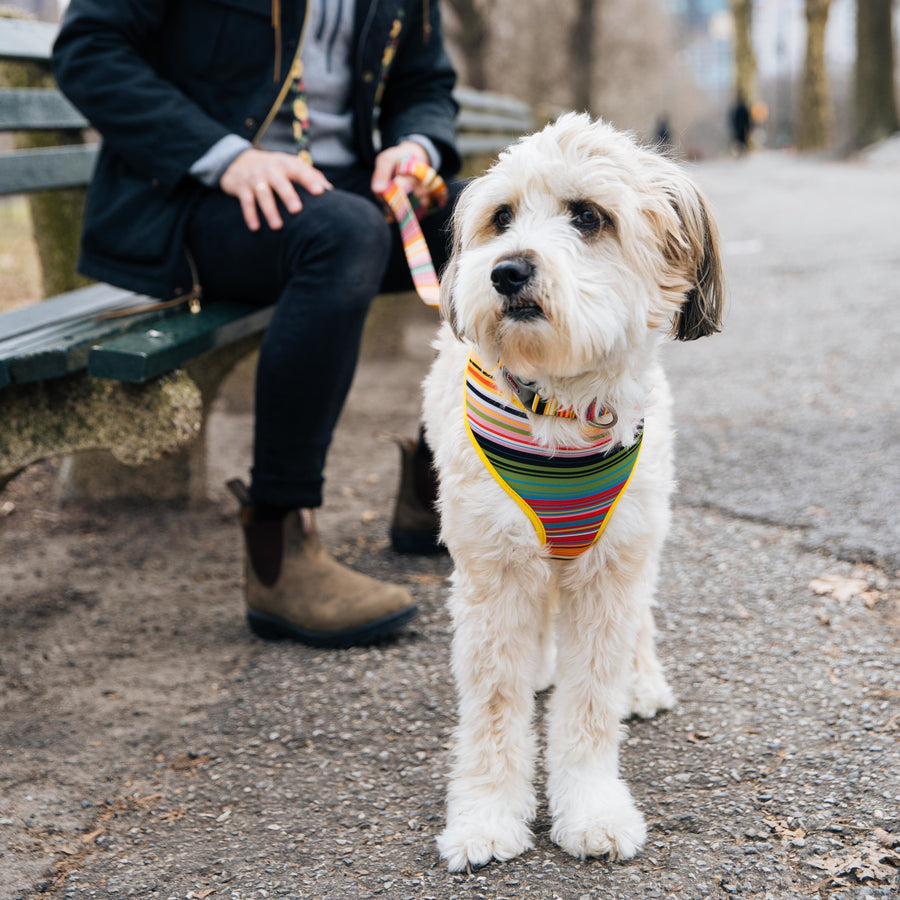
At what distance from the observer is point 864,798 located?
2188 millimetres

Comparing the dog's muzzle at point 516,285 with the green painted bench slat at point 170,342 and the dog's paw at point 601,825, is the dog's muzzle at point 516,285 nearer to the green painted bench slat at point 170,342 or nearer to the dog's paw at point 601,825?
the dog's paw at point 601,825

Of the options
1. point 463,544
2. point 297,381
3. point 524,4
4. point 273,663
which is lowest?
point 273,663

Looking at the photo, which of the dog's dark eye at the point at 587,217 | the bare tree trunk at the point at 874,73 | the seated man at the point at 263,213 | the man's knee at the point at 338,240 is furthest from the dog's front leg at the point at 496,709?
the bare tree trunk at the point at 874,73

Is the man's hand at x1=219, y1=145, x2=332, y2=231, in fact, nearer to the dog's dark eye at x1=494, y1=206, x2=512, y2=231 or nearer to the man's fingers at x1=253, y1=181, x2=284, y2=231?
the man's fingers at x1=253, y1=181, x2=284, y2=231

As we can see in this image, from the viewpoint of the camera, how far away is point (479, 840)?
6.87 ft

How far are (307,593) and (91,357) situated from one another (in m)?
0.96

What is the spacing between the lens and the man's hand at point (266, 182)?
2908 millimetres

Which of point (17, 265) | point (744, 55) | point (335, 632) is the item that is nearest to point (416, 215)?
point (335, 632)

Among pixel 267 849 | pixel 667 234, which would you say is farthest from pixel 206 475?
pixel 667 234

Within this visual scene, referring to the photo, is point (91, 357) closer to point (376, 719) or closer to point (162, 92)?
point (162, 92)

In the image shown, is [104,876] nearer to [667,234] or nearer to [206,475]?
[667,234]

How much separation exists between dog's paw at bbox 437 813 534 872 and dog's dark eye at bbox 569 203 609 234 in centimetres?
128

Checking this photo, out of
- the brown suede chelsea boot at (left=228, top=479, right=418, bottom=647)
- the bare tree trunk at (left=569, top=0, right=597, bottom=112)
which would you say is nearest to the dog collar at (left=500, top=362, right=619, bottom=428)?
the brown suede chelsea boot at (left=228, top=479, right=418, bottom=647)

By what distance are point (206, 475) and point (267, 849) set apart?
2.33m
